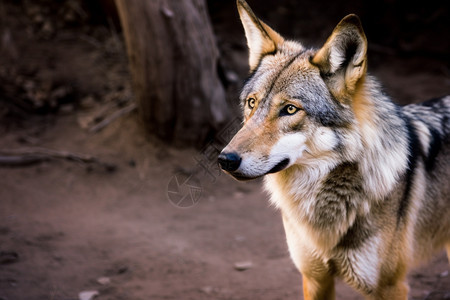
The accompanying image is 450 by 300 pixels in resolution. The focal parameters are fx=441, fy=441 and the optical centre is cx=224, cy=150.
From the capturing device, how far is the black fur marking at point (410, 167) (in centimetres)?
293

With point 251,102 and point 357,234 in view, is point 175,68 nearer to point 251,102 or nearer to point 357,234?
point 251,102

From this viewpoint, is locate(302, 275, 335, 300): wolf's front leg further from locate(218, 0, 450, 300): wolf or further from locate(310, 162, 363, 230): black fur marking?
locate(310, 162, 363, 230): black fur marking

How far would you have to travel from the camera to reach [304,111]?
109 inches

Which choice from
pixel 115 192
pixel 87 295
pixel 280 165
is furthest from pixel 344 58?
pixel 115 192

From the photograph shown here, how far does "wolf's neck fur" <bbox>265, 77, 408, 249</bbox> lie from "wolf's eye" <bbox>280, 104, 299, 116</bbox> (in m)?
0.31

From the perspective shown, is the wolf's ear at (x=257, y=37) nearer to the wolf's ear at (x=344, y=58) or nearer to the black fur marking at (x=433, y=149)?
the wolf's ear at (x=344, y=58)

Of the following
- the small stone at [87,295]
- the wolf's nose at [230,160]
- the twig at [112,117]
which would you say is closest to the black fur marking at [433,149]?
the wolf's nose at [230,160]

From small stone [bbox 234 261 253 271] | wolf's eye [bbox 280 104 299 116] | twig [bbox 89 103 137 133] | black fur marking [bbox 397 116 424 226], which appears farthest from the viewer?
twig [bbox 89 103 137 133]

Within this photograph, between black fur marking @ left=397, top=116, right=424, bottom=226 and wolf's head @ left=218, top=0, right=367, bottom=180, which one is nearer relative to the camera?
wolf's head @ left=218, top=0, right=367, bottom=180

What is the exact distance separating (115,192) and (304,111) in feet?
12.2

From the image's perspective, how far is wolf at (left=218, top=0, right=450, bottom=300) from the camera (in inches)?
107

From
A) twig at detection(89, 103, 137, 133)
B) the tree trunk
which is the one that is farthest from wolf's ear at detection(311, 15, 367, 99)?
twig at detection(89, 103, 137, 133)

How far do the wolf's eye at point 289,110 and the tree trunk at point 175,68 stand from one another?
135 inches

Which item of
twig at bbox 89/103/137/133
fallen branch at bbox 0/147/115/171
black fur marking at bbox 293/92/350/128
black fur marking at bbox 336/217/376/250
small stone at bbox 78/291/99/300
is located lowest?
small stone at bbox 78/291/99/300
